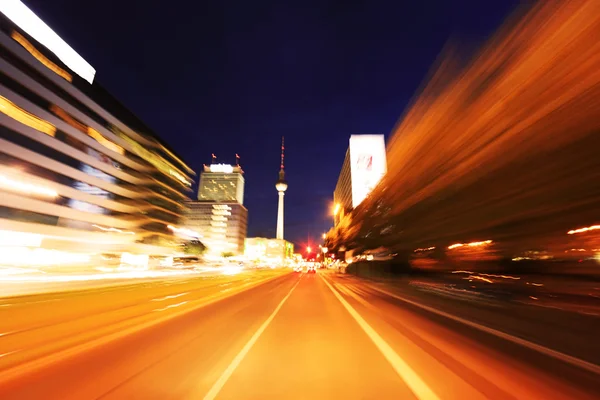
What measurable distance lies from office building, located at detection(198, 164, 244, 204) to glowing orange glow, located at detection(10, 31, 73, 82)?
123584mm

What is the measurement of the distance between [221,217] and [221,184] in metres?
23.7

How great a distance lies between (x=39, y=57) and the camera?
4428cm

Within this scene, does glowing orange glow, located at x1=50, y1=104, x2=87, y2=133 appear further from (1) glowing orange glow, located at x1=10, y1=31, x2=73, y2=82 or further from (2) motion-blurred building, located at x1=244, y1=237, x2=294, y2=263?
(2) motion-blurred building, located at x1=244, y1=237, x2=294, y2=263

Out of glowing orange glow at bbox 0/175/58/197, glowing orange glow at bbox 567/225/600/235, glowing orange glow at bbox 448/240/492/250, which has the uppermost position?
glowing orange glow at bbox 0/175/58/197

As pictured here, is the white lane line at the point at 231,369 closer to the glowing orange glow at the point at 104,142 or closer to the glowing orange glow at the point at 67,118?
the glowing orange glow at the point at 67,118

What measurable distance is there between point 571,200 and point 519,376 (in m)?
7.40

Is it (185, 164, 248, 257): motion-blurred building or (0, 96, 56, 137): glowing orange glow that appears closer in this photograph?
(0, 96, 56, 137): glowing orange glow

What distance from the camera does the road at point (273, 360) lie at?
4.11m

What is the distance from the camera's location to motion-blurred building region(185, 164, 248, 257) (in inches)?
6147

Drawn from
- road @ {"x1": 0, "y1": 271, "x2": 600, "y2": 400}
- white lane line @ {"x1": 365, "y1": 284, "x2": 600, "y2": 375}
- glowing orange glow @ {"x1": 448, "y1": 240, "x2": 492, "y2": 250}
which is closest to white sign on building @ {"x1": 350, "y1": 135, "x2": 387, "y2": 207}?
glowing orange glow @ {"x1": 448, "y1": 240, "x2": 492, "y2": 250}

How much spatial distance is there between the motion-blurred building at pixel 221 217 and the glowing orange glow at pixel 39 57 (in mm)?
105816

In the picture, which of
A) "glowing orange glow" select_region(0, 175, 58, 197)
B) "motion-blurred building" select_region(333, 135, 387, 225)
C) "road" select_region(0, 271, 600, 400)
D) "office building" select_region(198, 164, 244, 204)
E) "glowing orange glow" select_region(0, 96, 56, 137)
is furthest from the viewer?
"office building" select_region(198, 164, 244, 204)

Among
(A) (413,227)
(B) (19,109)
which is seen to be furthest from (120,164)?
(A) (413,227)

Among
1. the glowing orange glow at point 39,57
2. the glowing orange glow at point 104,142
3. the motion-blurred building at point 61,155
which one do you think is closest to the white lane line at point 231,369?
the motion-blurred building at point 61,155
